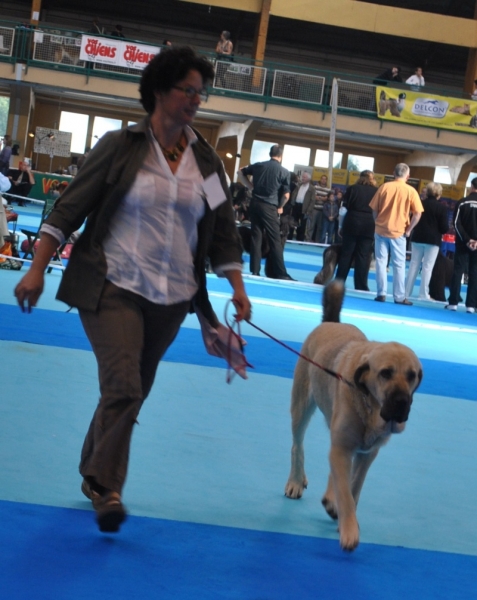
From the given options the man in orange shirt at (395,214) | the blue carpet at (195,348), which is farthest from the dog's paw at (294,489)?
the man in orange shirt at (395,214)

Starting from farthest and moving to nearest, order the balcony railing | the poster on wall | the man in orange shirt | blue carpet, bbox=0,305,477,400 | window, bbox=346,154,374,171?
1. window, bbox=346,154,374,171
2. the poster on wall
3. the balcony railing
4. the man in orange shirt
5. blue carpet, bbox=0,305,477,400

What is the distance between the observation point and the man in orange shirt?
1280 cm

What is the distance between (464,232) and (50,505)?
419 inches

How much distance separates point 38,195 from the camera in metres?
28.8

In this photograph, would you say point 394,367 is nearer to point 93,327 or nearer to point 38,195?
point 93,327

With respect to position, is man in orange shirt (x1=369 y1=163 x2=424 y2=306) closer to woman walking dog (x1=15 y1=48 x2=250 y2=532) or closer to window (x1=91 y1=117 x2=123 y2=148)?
woman walking dog (x1=15 y1=48 x2=250 y2=532)

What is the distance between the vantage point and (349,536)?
3.21 metres

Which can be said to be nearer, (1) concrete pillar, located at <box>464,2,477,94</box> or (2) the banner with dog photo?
(2) the banner with dog photo

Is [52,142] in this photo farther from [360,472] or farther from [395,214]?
[360,472]

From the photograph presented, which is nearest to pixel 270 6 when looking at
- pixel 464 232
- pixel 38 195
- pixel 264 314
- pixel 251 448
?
pixel 38 195

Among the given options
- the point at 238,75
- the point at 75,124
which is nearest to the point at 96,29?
the point at 238,75

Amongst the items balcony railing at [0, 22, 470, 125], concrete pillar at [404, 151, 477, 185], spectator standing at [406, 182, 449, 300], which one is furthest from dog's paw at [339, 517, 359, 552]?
concrete pillar at [404, 151, 477, 185]

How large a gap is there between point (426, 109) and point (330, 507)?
2562cm

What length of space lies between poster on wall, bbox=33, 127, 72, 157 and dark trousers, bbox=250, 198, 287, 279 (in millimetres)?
17510
